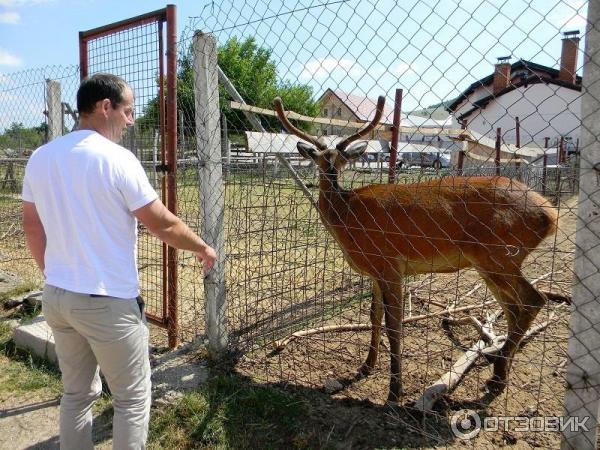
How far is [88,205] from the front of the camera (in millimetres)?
2232

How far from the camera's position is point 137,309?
8.03ft

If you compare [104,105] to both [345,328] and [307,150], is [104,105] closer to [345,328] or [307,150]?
[307,150]

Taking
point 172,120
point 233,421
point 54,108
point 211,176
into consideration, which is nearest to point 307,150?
point 211,176

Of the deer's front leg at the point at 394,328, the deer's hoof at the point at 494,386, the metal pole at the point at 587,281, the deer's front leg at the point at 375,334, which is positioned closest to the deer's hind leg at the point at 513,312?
the deer's hoof at the point at 494,386

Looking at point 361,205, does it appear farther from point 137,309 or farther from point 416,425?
point 137,309

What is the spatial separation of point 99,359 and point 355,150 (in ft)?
9.06

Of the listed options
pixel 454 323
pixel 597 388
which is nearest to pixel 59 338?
pixel 597 388

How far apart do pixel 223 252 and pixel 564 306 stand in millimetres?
3875

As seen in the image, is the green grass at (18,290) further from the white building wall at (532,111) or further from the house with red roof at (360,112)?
the white building wall at (532,111)

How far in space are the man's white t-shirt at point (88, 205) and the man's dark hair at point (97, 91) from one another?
0.54 feet

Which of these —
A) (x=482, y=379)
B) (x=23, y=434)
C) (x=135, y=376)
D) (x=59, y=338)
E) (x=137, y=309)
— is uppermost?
(x=137, y=309)

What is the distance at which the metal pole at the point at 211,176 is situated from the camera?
151 inches

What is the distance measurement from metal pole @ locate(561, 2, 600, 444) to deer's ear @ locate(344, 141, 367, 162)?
2154 mm

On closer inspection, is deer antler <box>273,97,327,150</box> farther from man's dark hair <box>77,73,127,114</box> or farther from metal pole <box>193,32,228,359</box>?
man's dark hair <box>77,73,127,114</box>
